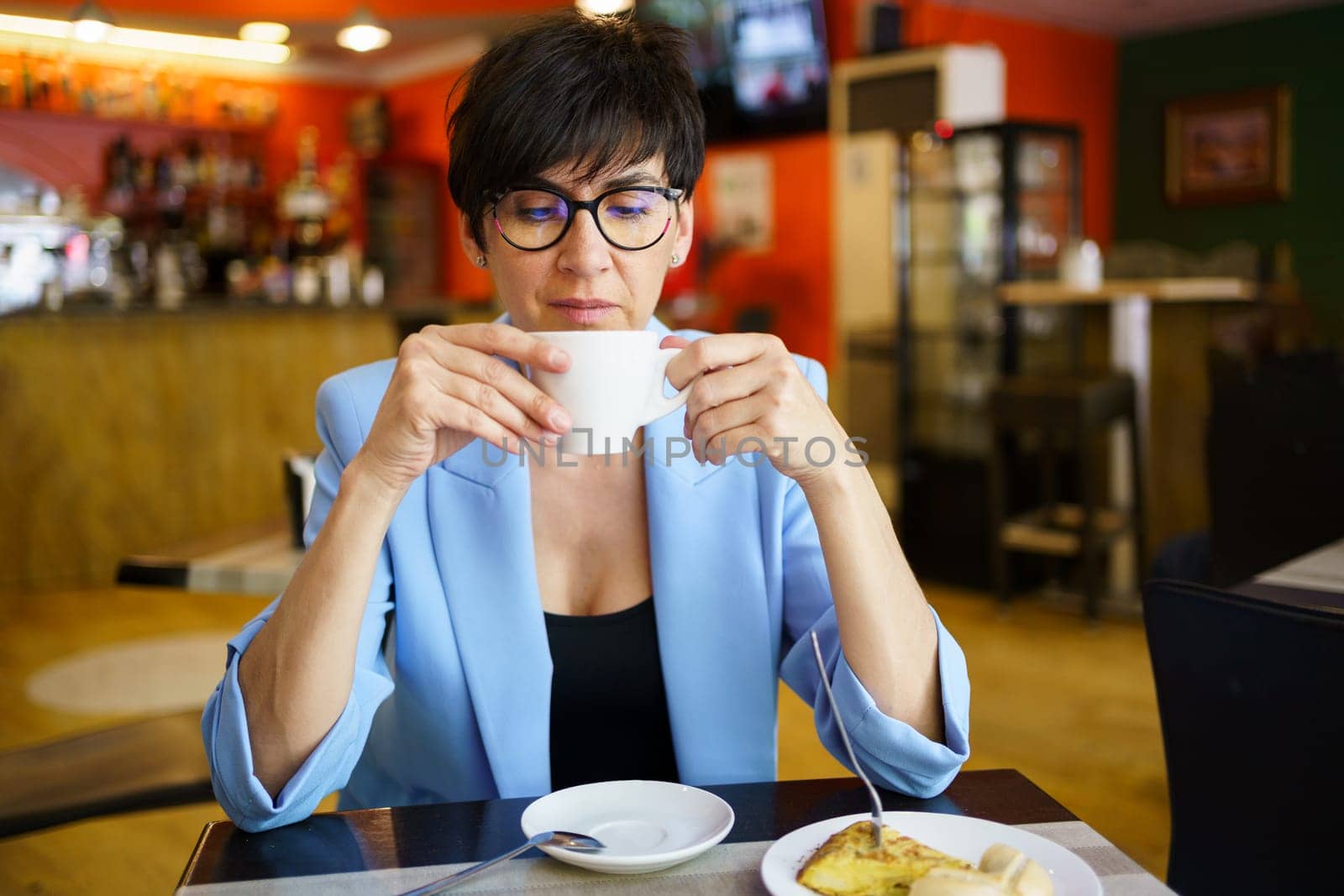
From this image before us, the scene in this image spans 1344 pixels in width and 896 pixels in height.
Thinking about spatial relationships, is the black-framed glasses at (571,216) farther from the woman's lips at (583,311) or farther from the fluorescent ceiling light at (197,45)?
the fluorescent ceiling light at (197,45)

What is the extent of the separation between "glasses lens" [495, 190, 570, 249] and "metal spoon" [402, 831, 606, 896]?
20.3 inches

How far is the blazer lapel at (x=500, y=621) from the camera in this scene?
1.12m

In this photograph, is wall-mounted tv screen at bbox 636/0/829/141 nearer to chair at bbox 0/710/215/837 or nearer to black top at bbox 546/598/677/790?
chair at bbox 0/710/215/837

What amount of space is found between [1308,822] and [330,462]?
3.08 ft

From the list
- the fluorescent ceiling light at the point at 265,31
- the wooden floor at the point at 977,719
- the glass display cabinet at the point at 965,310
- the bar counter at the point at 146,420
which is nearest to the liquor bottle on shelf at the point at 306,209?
the fluorescent ceiling light at the point at 265,31

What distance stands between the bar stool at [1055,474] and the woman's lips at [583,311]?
135 inches

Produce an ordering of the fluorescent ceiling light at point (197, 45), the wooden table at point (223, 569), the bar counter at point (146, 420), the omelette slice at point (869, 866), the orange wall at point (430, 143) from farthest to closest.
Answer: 1. the orange wall at point (430, 143)
2. the fluorescent ceiling light at point (197, 45)
3. the bar counter at point (146, 420)
4. the wooden table at point (223, 569)
5. the omelette slice at point (869, 866)

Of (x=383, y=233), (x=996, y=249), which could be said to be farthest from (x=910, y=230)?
(x=383, y=233)

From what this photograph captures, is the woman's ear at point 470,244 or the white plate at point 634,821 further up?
the woman's ear at point 470,244

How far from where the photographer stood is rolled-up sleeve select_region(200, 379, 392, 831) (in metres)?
0.92

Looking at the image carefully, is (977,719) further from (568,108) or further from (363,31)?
(363,31)

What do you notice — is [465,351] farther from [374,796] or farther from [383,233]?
[383,233]

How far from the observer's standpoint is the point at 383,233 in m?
9.80

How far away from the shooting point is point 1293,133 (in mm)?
7660
